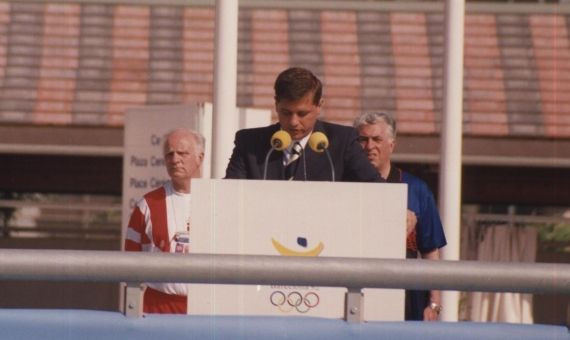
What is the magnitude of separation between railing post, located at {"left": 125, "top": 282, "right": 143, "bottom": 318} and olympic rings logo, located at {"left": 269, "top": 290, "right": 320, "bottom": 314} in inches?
17.1

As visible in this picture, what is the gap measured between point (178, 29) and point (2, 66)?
1.55m

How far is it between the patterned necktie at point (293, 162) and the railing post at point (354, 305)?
1025mm

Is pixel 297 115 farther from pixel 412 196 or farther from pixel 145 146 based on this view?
pixel 145 146

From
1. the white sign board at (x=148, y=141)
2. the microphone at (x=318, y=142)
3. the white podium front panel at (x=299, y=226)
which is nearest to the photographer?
the white podium front panel at (x=299, y=226)

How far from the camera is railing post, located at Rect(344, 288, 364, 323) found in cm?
376

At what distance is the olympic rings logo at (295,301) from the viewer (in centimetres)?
401

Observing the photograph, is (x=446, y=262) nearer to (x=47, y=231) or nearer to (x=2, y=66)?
(x=2, y=66)

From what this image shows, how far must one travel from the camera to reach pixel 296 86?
4.83 meters

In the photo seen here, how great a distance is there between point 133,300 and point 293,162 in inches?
46.8

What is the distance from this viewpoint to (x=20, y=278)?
349 centimetres

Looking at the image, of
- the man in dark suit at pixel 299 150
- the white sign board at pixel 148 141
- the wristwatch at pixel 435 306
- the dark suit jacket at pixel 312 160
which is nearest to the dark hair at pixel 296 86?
the man in dark suit at pixel 299 150

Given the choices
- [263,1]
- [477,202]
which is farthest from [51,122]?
[477,202]

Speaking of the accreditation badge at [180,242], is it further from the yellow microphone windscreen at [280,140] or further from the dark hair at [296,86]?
the yellow microphone windscreen at [280,140]

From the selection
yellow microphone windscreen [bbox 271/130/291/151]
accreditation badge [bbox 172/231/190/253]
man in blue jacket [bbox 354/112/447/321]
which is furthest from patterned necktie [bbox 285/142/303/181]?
accreditation badge [bbox 172/231/190/253]
